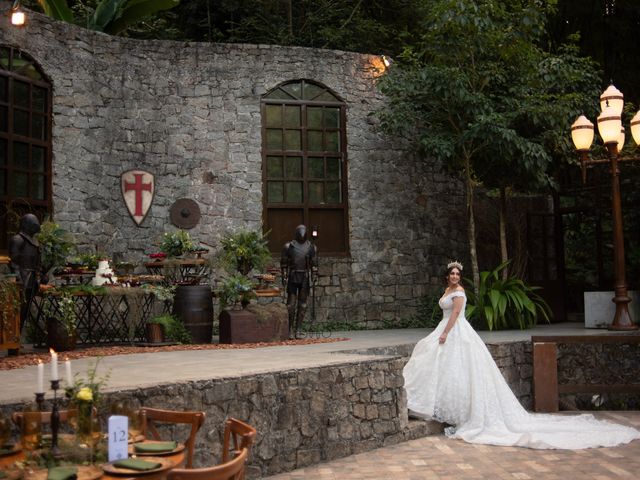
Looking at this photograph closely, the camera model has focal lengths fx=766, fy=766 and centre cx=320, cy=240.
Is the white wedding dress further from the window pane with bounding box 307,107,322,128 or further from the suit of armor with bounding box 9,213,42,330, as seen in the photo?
the window pane with bounding box 307,107,322,128

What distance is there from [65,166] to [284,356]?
5.09 meters

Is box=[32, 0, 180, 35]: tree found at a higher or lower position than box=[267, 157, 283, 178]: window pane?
higher

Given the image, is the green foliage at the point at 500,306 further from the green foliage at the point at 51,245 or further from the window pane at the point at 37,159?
the window pane at the point at 37,159

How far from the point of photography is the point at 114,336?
31.2ft

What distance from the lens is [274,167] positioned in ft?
39.6

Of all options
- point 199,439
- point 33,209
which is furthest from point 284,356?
point 33,209

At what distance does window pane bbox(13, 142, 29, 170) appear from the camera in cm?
1000

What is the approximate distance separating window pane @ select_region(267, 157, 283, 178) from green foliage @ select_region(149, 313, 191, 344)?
346 cm

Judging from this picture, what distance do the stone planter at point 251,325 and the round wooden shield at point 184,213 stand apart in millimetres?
2333

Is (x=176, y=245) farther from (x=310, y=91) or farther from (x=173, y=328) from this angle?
(x=310, y=91)

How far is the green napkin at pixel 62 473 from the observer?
9.40 feet

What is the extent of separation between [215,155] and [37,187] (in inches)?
105

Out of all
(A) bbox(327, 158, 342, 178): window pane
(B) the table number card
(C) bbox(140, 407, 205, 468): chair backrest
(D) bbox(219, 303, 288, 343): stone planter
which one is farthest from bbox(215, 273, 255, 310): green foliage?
(B) the table number card

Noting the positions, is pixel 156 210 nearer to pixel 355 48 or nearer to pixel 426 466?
pixel 355 48
